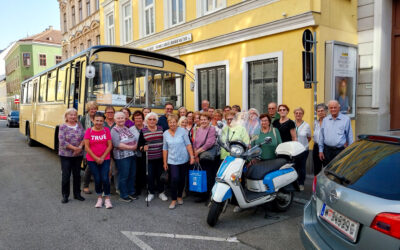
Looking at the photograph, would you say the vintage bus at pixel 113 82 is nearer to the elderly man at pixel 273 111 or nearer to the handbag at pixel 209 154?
the handbag at pixel 209 154

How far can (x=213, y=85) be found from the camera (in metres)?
11.7

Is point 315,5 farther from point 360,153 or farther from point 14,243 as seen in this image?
point 14,243

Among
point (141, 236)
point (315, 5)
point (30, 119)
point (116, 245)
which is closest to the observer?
point (116, 245)

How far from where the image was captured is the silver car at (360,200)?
6.84 ft

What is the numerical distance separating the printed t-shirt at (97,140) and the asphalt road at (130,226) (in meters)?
0.95

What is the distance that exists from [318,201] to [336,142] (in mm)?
2803

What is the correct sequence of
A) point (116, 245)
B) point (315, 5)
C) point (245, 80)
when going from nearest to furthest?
1. point (116, 245)
2. point (315, 5)
3. point (245, 80)

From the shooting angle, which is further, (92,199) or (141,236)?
(92,199)

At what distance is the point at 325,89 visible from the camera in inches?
328

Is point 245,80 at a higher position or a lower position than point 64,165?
higher

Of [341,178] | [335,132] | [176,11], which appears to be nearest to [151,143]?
[335,132]

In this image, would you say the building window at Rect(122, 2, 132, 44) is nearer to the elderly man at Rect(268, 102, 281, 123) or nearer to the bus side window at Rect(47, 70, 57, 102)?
the bus side window at Rect(47, 70, 57, 102)

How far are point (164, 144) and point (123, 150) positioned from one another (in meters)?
0.76

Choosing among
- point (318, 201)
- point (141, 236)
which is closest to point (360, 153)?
point (318, 201)
